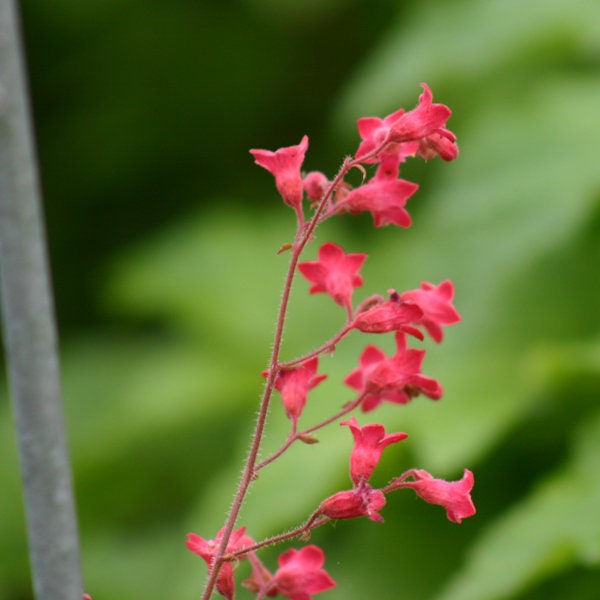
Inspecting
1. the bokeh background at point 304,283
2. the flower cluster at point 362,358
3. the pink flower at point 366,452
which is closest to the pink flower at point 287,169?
the flower cluster at point 362,358

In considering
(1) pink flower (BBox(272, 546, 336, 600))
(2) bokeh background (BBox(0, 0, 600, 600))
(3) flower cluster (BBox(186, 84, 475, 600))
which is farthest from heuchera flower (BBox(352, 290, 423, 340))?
(2) bokeh background (BBox(0, 0, 600, 600))

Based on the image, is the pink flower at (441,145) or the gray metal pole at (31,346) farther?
the pink flower at (441,145)

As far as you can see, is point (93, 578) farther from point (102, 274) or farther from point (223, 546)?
point (223, 546)

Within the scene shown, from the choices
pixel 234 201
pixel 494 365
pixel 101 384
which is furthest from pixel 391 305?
pixel 234 201

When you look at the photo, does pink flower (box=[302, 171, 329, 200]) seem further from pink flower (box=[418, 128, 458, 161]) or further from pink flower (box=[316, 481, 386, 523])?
pink flower (box=[316, 481, 386, 523])

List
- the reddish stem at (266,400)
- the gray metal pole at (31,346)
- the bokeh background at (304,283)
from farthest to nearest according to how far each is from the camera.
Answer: the bokeh background at (304,283), the reddish stem at (266,400), the gray metal pole at (31,346)

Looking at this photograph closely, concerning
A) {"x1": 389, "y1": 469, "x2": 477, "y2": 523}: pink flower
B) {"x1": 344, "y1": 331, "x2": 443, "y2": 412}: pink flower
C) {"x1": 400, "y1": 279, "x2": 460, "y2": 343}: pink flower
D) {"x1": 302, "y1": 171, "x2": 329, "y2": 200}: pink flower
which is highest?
{"x1": 302, "y1": 171, "x2": 329, "y2": 200}: pink flower

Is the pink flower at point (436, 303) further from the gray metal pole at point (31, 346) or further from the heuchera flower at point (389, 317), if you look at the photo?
the gray metal pole at point (31, 346)
